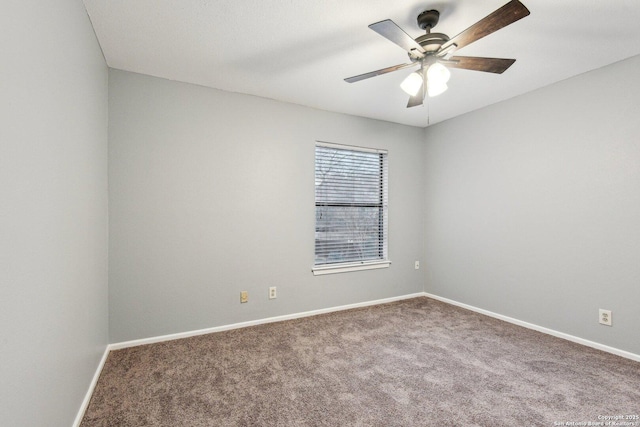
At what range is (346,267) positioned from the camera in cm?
370

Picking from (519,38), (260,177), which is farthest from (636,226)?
(260,177)

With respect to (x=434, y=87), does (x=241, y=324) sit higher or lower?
lower

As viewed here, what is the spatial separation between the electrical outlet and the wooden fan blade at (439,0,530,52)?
258 centimetres

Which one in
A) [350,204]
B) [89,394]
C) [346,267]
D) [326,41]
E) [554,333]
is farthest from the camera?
[350,204]

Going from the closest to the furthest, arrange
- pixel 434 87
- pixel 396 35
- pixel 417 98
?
pixel 396 35 → pixel 434 87 → pixel 417 98

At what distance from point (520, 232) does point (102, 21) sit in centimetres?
413

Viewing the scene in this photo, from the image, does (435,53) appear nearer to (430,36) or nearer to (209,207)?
(430,36)

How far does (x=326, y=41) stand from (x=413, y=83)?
73 centimetres

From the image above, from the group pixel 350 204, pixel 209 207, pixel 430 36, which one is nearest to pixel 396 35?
pixel 430 36

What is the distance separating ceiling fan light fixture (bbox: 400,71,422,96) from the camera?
206 centimetres

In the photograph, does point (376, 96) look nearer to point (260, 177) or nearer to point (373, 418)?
point (260, 177)

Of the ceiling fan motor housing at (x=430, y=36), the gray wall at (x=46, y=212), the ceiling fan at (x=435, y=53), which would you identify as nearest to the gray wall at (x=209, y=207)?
the gray wall at (x=46, y=212)

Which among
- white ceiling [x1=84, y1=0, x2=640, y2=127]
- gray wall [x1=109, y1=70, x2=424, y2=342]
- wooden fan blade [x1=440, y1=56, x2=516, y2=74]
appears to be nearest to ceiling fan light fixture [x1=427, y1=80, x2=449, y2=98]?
wooden fan blade [x1=440, y1=56, x2=516, y2=74]

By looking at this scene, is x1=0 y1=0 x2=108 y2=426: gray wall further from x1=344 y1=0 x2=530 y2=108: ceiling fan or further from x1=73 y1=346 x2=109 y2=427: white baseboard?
x1=344 y1=0 x2=530 y2=108: ceiling fan
